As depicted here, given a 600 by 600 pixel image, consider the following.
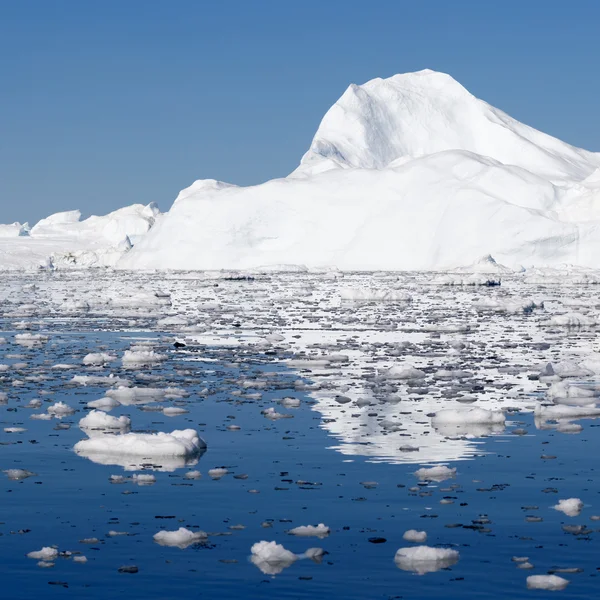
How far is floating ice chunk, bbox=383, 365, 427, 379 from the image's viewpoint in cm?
1303

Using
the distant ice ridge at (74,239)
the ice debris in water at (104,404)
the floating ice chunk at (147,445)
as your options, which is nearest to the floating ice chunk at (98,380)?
the ice debris in water at (104,404)

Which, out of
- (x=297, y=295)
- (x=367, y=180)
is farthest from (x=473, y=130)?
(x=297, y=295)

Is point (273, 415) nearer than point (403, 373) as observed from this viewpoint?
Yes

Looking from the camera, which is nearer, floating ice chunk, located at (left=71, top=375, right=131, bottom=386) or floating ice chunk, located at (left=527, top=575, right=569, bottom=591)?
floating ice chunk, located at (left=527, top=575, right=569, bottom=591)

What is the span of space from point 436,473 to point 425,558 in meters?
1.96

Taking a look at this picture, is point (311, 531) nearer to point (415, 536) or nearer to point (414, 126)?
point (415, 536)

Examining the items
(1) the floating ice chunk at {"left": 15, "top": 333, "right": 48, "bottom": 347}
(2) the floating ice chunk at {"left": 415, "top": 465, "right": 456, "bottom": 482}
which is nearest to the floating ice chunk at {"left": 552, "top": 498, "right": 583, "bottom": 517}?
(2) the floating ice chunk at {"left": 415, "top": 465, "right": 456, "bottom": 482}

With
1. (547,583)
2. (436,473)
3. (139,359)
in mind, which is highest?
(139,359)

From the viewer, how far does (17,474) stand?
770cm

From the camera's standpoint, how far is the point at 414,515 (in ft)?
21.8

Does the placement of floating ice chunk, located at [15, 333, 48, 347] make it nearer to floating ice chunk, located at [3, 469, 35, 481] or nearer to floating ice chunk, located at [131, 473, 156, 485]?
floating ice chunk, located at [3, 469, 35, 481]

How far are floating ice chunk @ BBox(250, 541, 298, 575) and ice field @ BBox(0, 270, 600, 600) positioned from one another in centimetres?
1

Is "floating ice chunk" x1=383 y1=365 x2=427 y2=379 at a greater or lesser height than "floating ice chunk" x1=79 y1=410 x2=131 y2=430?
greater

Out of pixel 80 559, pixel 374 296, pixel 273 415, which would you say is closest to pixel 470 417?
pixel 273 415
